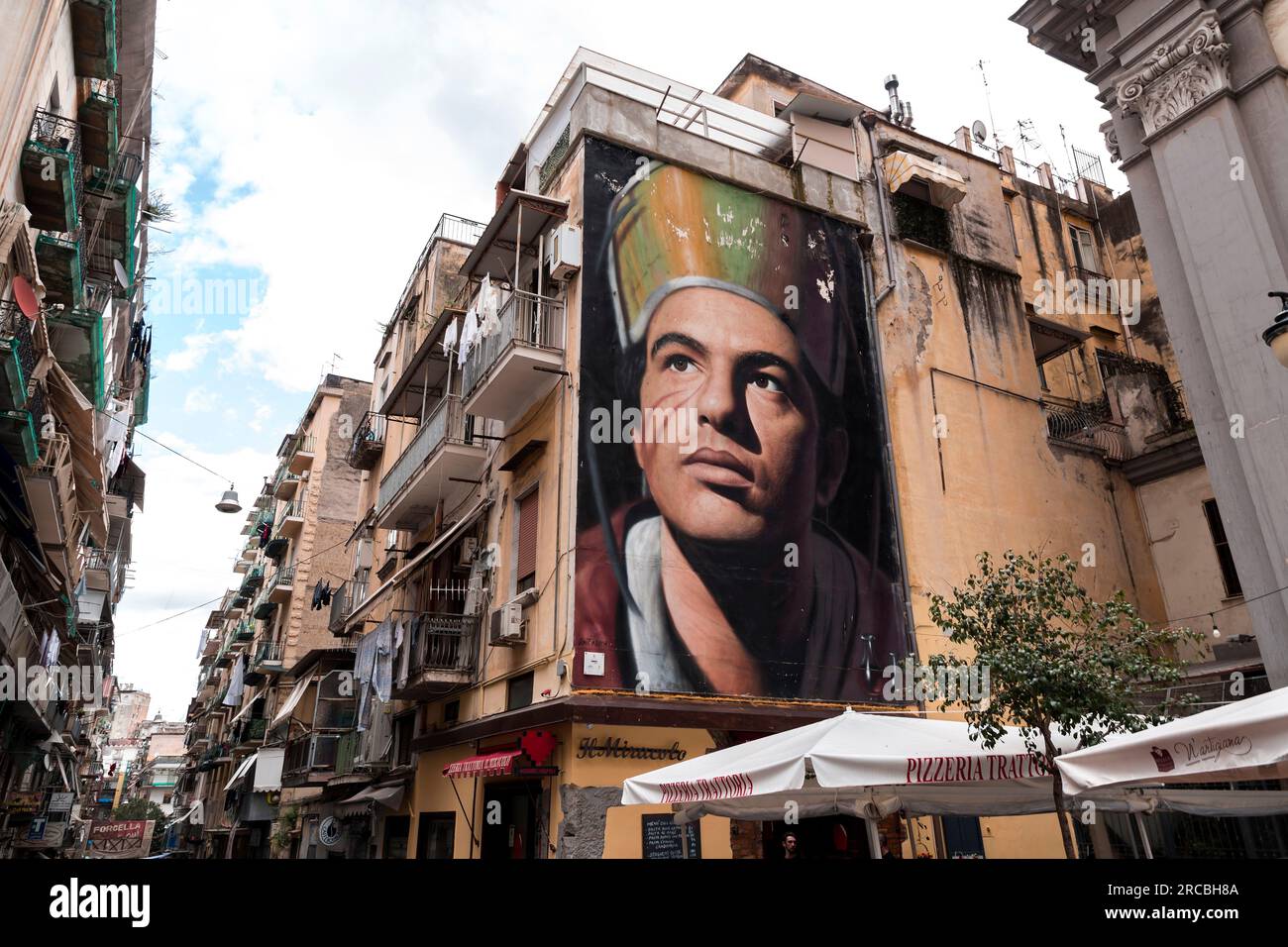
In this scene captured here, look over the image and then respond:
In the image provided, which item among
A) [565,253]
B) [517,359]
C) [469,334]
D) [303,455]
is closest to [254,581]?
[303,455]

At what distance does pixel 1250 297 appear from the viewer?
11414 millimetres

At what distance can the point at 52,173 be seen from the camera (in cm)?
1259

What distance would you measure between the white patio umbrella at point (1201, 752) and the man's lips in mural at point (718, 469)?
8430 millimetres

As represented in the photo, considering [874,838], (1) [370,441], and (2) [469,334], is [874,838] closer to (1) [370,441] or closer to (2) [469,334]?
(2) [469,334]

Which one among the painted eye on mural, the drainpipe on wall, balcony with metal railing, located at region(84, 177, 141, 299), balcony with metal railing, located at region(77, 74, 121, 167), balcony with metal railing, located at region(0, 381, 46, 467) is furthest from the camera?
the drainpipe on wall

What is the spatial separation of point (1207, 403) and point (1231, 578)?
5.72 m

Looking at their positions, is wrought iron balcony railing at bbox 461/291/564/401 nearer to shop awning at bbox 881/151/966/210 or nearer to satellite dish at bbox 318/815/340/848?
shop awning at bbox 881/151/966/210

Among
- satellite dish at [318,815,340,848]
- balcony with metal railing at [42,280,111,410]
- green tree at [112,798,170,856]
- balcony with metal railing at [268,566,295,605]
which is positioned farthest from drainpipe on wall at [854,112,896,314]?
green tree at [112,798,170,856]

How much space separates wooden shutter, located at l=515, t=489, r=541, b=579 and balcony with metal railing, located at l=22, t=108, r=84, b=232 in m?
8.70

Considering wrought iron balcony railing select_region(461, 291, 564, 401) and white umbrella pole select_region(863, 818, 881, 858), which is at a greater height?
wrought iron balcony railing select_region(461, 291, 564, 401)

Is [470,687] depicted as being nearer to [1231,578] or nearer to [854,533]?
[854,533]

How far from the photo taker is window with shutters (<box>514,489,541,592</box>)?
561 inches

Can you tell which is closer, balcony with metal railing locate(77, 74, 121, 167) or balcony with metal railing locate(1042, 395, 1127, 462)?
balcony with metal railing locate(77, 74, 121, 167)

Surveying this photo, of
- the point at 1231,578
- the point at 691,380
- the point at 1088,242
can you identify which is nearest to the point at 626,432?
the point at 691,380
